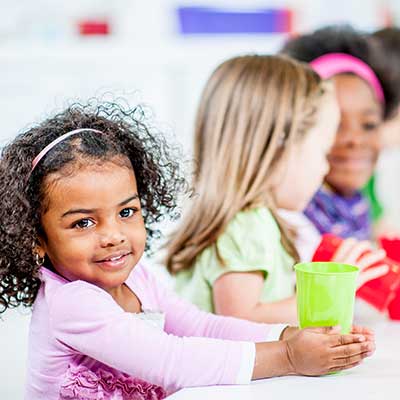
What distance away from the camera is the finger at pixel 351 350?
1098mm

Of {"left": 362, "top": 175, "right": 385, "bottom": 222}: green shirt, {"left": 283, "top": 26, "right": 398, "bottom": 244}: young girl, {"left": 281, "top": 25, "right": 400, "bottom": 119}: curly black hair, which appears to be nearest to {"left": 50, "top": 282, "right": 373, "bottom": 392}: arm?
{"left": 283, "top": 26, "right": 398, "bottom": 244}: young girl

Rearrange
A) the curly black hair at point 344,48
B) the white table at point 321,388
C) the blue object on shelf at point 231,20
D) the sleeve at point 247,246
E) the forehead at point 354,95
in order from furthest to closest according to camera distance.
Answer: the blue object on shelf at point 231,20
the curly black hair at point 344,48
the forehead at point 354,95
the sleeve at point 247,246
the white table at point 321,388

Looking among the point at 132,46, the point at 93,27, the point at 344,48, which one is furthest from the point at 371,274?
the point at 93,27

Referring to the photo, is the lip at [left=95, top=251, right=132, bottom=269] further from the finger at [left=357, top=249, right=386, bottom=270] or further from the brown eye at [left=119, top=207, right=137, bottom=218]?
the finger at [left=357, top=249, right=386, bottom=270]

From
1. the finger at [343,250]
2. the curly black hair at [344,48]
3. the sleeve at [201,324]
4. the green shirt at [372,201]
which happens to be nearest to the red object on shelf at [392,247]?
the finger at [343,250]

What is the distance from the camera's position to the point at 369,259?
1.46 metres

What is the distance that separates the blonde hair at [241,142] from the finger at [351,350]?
0.53 metres

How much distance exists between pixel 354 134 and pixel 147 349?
124cm

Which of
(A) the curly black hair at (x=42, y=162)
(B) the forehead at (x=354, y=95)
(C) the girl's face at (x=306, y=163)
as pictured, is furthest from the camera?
(B) the forehead at (x=354, y=95)

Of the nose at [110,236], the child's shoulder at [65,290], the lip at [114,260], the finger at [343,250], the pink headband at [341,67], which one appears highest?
the pink headband at [341,67]

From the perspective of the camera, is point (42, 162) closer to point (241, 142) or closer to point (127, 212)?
point (127, 212)

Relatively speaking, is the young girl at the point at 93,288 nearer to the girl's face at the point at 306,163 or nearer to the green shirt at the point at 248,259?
the green shirt at the point at 248,259

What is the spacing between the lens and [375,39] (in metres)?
2.49

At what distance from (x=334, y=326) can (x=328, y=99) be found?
742 millimetres
